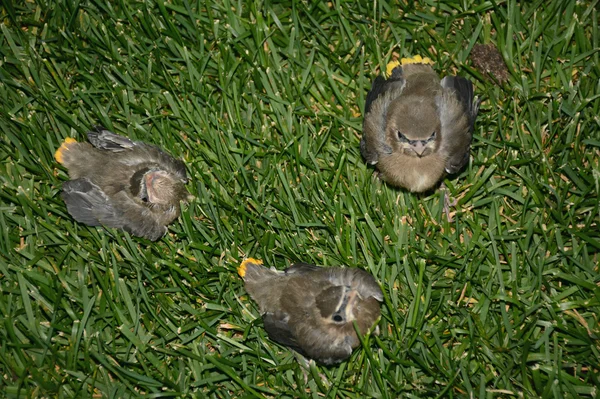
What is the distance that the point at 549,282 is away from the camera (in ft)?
Result: 15.0

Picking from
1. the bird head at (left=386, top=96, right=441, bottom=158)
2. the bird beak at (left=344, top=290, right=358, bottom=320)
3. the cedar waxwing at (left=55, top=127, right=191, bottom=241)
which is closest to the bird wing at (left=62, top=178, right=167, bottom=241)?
the cedar waxwing at (left=55, top=127, right=191, bottom=241)

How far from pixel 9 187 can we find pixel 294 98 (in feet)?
7.66

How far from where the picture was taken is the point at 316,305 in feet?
14.1

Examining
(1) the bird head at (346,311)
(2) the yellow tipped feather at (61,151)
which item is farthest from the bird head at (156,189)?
(1) the bird head at (346,311)

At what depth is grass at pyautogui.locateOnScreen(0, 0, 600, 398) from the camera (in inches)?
174

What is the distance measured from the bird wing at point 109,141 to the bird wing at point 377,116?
1.80 meters

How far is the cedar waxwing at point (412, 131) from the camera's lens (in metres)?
4.54

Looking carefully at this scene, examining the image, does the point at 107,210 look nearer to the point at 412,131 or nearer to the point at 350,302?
the point at 350,302

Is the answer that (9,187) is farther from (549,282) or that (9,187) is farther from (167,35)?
(549,282)

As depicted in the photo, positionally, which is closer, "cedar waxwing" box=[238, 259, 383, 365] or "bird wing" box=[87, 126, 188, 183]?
"cedar waxwing" box=[238, 259, 383, 365]

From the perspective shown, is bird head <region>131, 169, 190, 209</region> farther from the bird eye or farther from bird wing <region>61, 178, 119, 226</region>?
the bird eye

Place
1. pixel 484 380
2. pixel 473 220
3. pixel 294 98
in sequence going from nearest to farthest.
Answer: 1. pixel 484 380
2. pixel 473 220
3. pixel 294 98

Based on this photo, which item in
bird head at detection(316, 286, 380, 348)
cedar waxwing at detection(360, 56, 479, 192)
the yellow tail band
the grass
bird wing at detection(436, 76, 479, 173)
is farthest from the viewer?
the yellow tail band

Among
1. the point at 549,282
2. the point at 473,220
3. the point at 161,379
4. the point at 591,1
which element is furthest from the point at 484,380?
the point at 591,1
